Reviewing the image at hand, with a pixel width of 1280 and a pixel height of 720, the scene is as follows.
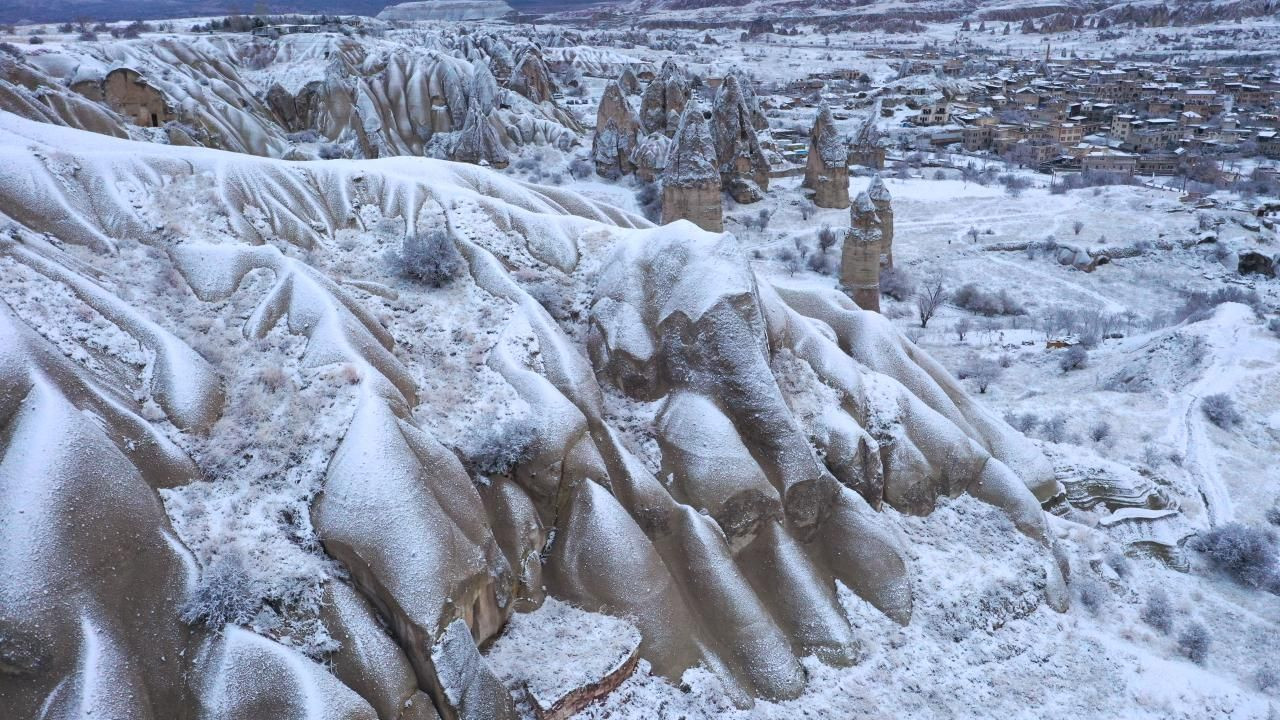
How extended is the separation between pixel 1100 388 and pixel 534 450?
23225 millimetres

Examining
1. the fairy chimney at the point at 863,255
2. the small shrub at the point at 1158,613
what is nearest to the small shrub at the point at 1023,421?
the small shrub at the point at 1158,613

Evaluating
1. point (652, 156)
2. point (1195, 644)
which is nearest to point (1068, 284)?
point (652, 156)

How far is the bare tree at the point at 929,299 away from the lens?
3491 centimetres

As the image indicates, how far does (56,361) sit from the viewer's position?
36.2 feet

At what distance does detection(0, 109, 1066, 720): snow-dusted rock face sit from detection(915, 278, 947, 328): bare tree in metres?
15.5

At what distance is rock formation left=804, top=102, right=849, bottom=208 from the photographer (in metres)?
51.0

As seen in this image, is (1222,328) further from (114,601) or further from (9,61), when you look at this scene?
(9,61)

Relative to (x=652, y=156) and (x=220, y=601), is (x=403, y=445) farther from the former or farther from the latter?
(x=652, y=156)

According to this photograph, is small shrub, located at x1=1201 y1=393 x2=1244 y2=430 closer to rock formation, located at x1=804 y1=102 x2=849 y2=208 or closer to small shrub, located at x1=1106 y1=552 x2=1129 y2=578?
small shrub, located at x1=1106 y1=552 x2=1129 y2=578

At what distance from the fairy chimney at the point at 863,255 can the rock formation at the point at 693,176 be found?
6.05 metres

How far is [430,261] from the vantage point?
16656 mm

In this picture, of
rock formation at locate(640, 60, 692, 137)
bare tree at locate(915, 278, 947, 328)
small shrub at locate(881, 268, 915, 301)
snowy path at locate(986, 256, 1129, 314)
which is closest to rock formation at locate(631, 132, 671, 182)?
rock formation at locate(640, 60, 692, 137)

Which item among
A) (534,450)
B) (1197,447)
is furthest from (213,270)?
(1197,447)

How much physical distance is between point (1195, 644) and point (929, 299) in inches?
897
